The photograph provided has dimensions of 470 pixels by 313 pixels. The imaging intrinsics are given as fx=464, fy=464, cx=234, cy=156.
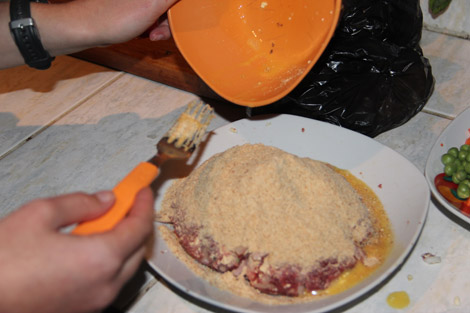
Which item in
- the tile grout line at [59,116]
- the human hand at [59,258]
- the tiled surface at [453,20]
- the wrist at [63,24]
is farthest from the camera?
the tiled surface at [453,20]

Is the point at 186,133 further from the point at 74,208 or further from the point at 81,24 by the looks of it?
the point at 81,24

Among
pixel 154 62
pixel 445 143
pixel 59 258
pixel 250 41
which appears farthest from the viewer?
pixel 154 62

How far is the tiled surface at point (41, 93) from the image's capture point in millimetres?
1244

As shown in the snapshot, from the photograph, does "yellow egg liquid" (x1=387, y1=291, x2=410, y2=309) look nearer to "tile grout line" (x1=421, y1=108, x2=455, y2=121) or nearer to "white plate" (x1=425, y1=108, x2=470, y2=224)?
"white plate" (x1=425, y1=108, x2=470, y2=224)

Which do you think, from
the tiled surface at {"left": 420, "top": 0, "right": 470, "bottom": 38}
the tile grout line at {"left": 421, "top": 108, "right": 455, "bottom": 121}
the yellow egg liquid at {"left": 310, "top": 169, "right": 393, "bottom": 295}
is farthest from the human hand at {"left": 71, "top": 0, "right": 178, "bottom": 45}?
the tiled surface at {"left": 420, "top": 0, "right": 470, "bottom": 38}

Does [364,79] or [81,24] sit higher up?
Answer: [81,24]

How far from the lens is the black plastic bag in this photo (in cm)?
107

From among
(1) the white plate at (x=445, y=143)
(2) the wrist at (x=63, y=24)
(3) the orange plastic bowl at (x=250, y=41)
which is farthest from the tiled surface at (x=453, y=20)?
(2) the wrist at (x=63, y=24)

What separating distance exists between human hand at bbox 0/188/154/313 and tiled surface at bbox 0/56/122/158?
28.6 inches

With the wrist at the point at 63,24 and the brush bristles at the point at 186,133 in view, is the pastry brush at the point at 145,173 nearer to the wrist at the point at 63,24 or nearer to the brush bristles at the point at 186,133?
the brush bristles at the point at 186,133

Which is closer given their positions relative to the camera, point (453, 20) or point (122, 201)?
point (122, 201)

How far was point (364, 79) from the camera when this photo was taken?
1.08 meters

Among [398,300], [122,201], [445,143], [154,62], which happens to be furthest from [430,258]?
[154,62]

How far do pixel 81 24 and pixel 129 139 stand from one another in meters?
0.29
